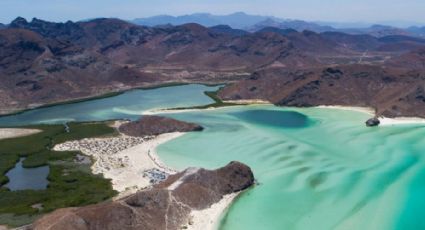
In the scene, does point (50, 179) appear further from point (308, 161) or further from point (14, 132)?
point (14, 132)

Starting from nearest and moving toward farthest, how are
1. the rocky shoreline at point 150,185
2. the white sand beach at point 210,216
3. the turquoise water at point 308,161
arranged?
1. the rocky shoreline at point 150,185
2. the white sand beach at point 210,216
3. the turquoise water at point 308,161

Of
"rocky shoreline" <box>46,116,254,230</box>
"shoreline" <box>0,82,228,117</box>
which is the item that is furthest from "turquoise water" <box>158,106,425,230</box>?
"shoreline" <box>0,82,228,117</box>

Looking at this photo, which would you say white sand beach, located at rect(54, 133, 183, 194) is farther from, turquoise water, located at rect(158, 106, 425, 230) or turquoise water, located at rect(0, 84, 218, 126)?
turquoise water, located at rect(0, 84, 218, 126)

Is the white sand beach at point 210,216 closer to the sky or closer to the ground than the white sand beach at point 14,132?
closer to the sky

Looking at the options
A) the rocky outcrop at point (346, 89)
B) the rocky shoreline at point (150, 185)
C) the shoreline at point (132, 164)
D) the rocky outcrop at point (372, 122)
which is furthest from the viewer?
the rocky outcrop at point (346, 89)

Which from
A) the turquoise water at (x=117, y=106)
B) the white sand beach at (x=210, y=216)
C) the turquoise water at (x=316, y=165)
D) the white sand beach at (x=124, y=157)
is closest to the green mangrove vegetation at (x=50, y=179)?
the white sand beach at (x=124, y=157)

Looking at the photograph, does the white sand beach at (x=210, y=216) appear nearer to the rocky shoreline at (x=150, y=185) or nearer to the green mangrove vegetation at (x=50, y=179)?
the rocky shoreline at (x=150, y=185)

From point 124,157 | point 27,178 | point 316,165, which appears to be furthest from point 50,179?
point 316,165
